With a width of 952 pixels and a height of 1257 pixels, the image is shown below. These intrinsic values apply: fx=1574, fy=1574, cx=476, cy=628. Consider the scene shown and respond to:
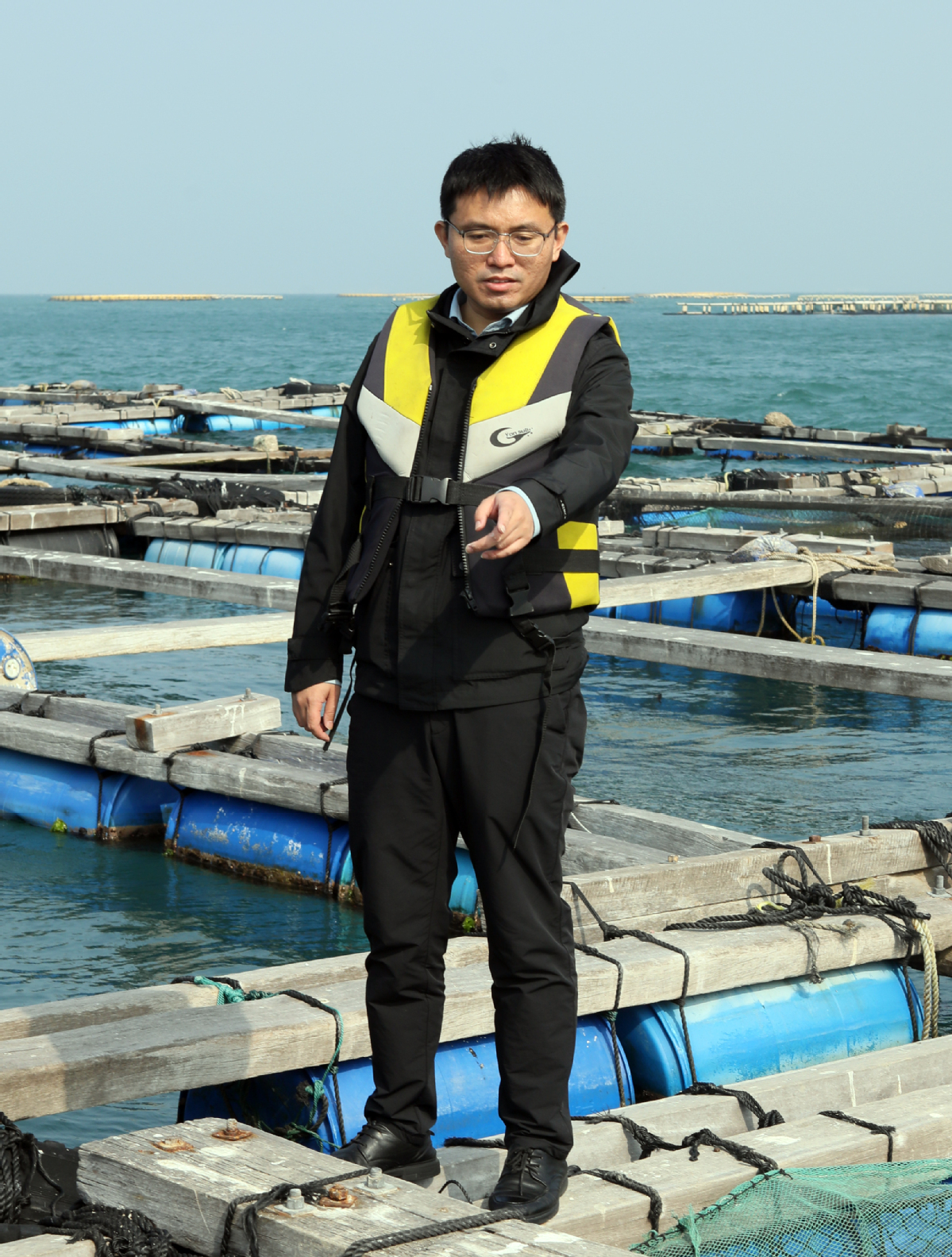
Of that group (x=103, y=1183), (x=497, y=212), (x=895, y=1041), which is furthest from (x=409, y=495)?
(x=895, y=1041)

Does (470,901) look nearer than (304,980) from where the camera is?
No

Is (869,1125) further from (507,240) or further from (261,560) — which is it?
(261,560)

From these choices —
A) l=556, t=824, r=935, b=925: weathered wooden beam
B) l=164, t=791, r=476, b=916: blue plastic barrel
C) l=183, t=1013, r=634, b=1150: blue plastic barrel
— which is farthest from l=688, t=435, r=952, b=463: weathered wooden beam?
l=183, t=1013, r=634, b=1150: blue plastic barrel

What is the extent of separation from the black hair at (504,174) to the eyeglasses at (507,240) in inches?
2.6

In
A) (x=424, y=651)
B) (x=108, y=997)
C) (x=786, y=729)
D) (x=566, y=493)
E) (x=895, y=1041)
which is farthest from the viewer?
(x=786, y=729)

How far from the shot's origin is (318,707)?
330 centimetres

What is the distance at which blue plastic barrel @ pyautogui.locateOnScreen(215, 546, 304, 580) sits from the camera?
14.3 meters

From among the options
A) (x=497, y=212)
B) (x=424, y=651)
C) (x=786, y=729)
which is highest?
(x=497, y=212)

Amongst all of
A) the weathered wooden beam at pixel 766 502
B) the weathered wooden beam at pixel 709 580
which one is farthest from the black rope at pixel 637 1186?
the weathered wooden beam at pixel 766 502

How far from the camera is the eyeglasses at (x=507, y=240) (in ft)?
10.1

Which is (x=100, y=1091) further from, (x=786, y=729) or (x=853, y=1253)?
(x=786, y=729)

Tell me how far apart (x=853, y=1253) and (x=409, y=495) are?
1771 millimetres

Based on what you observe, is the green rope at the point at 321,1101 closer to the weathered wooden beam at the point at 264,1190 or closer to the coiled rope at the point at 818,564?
the weathered wooden beam at the point at 264,1190

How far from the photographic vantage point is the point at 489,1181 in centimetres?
347
